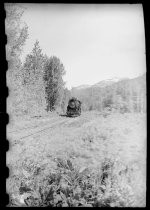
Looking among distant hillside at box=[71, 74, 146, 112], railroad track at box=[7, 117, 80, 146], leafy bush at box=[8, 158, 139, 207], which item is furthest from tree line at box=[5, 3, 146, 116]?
leafy bush at box=[8, 158, 139, 207]

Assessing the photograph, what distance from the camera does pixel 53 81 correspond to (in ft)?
10.0

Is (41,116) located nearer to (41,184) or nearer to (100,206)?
(41,184)

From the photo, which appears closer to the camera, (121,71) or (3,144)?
(3,144)

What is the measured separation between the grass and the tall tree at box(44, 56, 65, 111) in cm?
32

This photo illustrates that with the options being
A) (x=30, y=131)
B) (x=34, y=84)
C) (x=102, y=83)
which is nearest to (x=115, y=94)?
(x=102, y=83)

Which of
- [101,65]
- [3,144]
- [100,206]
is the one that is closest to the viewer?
[3,144]

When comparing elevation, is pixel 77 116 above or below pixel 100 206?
above

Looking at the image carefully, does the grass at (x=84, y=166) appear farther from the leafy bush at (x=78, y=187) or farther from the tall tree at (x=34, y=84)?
the tall tree at (x=34, y=84)

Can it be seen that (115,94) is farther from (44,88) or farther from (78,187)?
(78,187)

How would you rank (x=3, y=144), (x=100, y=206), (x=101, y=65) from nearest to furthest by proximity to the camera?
(x=3, y=144), (x=100, y=206), (x=101, y=65)

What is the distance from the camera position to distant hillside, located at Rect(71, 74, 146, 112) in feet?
9.37

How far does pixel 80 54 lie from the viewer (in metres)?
3.02

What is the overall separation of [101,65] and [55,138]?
103 cm

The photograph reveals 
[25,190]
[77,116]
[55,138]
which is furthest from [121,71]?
[25,190]
